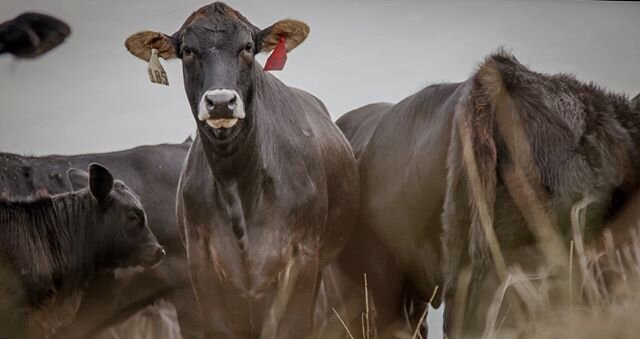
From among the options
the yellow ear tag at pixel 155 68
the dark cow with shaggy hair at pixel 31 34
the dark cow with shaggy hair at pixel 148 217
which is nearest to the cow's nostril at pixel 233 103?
the yellow ear tag at pixel 155 68

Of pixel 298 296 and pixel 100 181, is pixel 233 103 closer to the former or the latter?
pixel 298 296

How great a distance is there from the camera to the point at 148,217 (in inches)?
276

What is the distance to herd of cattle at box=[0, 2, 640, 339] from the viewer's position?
4457 mm

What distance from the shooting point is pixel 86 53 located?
25.3 feet

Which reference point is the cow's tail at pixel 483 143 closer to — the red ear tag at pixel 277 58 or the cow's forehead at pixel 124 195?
the red ear tag at pixel 277 58

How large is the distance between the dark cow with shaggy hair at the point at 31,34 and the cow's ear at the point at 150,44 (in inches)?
73.9

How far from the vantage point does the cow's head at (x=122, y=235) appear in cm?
653

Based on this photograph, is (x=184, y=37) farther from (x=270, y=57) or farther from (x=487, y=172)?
(x=487, y=172)

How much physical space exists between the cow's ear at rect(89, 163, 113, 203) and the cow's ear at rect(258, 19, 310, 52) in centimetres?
136

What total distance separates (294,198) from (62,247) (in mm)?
1598

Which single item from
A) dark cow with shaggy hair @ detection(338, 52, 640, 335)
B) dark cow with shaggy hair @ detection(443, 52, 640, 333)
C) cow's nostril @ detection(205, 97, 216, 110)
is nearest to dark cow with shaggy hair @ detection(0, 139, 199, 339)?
A: cow's nostril @ detection(205, 97, 216, 110)

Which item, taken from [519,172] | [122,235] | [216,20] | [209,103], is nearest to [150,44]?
[216,20]

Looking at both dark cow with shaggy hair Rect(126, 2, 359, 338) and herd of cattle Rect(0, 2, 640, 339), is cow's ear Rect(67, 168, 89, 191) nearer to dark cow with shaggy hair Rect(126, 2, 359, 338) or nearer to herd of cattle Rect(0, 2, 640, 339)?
herd of cattle Rect(0, 2, 640, 339)

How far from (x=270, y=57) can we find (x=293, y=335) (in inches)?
57.0
